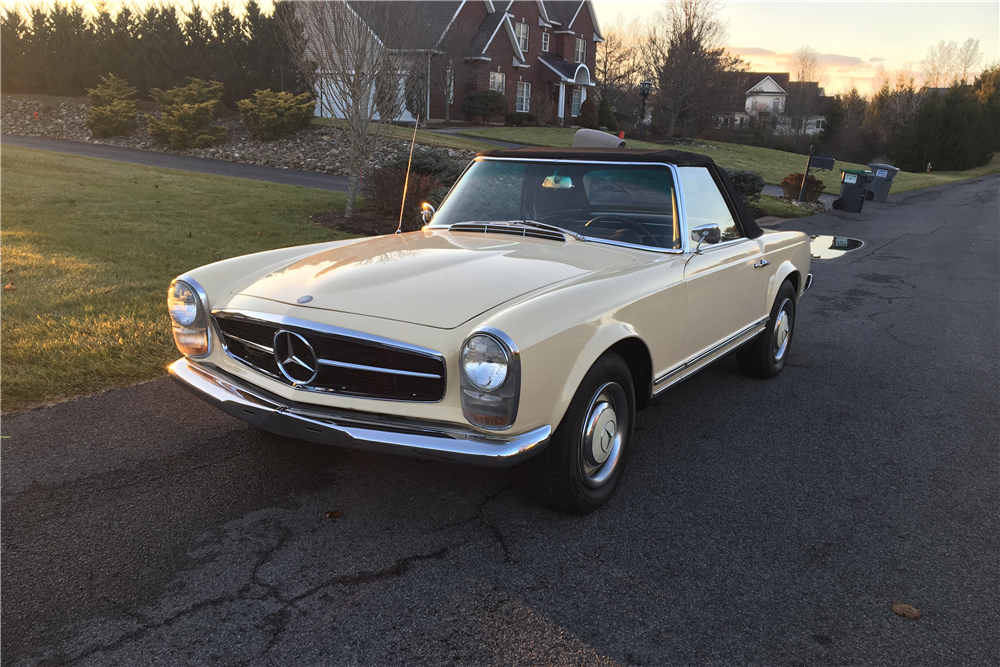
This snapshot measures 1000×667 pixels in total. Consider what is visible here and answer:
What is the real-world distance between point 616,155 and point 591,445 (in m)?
1.84

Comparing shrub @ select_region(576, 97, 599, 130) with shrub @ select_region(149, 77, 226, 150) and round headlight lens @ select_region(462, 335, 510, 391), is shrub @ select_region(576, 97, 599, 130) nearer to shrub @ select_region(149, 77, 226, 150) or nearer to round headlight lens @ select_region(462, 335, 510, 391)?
shrub @ select_region(149, 77, 226, 150)

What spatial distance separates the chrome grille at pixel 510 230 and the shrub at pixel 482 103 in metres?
32.4

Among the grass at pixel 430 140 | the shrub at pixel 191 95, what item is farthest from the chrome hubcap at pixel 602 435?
the shrub at pixel 191 95

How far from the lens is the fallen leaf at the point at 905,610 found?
2562mm

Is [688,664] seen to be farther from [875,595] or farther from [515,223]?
[515,223]

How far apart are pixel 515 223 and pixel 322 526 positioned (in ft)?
6.49

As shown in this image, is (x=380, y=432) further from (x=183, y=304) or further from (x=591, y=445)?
(x=183, y=304)

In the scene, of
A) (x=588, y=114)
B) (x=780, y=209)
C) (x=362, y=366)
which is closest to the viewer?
(x=362, y=366)

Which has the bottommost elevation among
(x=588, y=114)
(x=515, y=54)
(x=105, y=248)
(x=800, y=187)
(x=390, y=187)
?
(x=105, y=248)

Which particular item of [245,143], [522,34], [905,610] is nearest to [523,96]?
[522,34]

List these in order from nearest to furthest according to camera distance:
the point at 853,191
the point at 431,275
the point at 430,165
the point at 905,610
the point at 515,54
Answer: the point at 905,610 → the point at 431,275 → the point at 430,165 → the point at 853,191 → the point at 515,54

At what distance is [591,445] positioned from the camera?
10.3ft

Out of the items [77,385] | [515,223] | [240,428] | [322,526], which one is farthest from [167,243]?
[322,526]

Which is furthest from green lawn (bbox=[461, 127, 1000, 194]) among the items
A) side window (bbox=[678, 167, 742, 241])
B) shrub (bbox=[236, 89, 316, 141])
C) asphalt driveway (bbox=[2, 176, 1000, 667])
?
asphalt driveway (bbox=[2, 176, 1000, 667])
